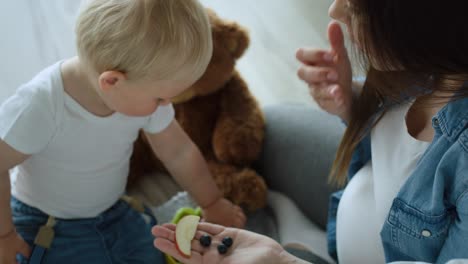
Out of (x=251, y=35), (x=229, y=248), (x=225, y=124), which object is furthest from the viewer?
(x=251, y=35)

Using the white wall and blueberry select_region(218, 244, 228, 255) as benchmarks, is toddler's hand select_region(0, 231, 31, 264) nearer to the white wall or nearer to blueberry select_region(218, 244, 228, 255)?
blueberry select_region(218, 244, 228, 255)

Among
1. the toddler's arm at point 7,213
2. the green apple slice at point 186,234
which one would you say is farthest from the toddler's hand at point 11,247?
the green apple slice at point 186,234

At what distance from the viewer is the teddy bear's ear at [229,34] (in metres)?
0.98

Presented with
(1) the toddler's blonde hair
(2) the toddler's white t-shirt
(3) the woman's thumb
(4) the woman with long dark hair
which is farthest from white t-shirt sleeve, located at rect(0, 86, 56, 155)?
(3) the woman's thumb

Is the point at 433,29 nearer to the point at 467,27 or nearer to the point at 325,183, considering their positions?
the point at 467,27

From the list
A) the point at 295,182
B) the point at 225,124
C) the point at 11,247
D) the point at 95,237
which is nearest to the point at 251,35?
the point at 225,124

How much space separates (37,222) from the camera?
0.85m

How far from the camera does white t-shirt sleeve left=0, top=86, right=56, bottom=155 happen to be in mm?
719

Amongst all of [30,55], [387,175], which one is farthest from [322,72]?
[30,55]

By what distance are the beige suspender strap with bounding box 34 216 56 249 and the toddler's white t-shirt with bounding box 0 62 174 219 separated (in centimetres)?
2

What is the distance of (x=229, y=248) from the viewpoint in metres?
0.74

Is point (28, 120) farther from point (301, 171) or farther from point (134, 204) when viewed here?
point (301, 171)

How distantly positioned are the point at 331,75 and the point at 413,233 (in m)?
0.27

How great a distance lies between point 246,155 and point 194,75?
360 mm
